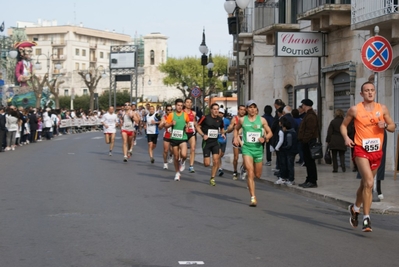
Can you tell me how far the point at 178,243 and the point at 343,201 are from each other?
5.20m

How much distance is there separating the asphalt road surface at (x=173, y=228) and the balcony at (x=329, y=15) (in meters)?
6.36

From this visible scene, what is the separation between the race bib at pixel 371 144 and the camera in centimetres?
975

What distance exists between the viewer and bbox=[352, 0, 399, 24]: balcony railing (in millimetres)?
17663

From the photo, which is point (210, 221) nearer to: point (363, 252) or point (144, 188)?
point (363, 252)

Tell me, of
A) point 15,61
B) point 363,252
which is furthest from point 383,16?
point 15,61

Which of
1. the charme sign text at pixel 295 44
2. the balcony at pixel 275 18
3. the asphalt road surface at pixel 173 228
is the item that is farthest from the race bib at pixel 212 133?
the balcony at pixel 275 18

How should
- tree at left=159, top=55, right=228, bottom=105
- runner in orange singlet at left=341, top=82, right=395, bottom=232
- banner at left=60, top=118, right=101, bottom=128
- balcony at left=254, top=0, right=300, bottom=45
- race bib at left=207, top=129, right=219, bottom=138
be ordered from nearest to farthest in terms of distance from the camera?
runner in orange singlet at left=341, top=82, right=395, bottom=232
race bib at left=207, top=129, right=219, bottom=138
balcony at left=254, top=0, right=300, bottom=45
banner at left=60, top=118, right=101, bottom=128
tree at left=159, top=55, right=228, bottom=105

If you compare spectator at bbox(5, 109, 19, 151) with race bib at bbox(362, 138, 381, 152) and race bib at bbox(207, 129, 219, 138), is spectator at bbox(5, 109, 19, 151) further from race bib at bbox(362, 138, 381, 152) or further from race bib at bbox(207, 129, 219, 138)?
race bib at bbox(362, 138, 381, 152)

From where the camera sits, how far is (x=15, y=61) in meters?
109

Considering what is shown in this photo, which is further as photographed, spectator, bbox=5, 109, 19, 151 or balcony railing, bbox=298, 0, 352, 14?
spectator, bbox=5, 109, 19, 151

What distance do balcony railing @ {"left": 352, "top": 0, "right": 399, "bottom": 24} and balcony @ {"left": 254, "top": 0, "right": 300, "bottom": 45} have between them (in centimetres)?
607

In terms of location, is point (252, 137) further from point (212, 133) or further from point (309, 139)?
point (212, 133)

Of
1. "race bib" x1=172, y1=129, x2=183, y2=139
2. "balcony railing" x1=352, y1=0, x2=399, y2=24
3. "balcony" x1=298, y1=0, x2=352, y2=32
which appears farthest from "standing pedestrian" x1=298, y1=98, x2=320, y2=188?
"balcony" x1=298, y1=0, x2=352, y2=32

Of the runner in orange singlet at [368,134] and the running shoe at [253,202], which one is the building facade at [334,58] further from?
the runner in orange singlet at [368,134]
